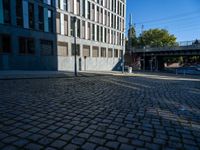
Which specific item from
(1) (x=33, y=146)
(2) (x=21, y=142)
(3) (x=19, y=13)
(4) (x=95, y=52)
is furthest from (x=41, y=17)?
(1) (x=33, y=146)

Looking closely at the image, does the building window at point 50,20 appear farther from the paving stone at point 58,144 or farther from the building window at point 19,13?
the paving stone at point 58,144

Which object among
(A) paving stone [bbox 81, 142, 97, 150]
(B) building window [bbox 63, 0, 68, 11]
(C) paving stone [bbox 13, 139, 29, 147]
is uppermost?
(B) building window [bbox 63, 0, 68, 11]

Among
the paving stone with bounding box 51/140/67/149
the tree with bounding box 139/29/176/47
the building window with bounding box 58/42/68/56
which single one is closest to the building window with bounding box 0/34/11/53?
the building window with bounding box 58/42/68/56

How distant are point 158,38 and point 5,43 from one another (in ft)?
210

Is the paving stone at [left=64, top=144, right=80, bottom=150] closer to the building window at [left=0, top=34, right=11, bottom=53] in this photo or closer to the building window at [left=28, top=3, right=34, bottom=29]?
the building window at [left=0, top=34, right=11, bottom=53]

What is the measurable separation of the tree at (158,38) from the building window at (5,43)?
59977mm

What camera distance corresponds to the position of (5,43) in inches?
820

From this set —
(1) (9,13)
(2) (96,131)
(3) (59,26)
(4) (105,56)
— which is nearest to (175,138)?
(2) (96,131)

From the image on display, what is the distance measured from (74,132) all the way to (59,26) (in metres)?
26.6

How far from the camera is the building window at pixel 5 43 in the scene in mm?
20422

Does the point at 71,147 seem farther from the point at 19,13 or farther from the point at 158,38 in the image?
the point at 158,38

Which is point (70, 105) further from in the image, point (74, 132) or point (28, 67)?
point (28, 67)

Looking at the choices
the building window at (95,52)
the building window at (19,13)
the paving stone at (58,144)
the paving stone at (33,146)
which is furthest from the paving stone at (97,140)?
the building window at (95,52)

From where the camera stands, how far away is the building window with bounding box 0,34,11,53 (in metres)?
20.4
